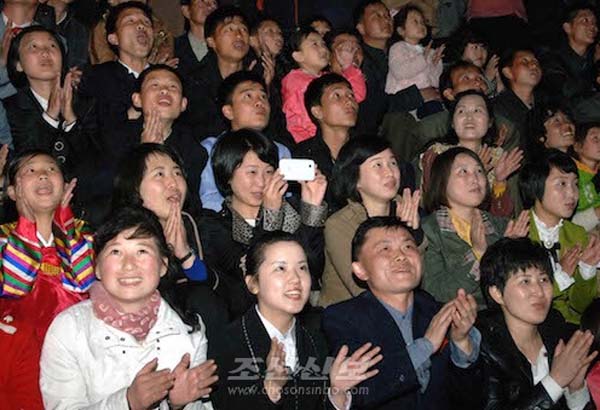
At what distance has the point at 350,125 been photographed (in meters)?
5.03

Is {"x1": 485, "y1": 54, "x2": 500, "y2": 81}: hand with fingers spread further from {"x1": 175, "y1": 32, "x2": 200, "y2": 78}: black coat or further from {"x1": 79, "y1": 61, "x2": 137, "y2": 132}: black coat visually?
{"x1": 79, "y1": 61, "x2": 137, "y2": 132}: black coat

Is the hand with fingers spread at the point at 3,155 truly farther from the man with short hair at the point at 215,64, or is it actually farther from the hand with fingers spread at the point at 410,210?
the hand with fingers spread at the point at 410,210

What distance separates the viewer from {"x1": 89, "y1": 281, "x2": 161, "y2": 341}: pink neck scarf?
2869 mm

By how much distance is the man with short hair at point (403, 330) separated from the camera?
3146mm

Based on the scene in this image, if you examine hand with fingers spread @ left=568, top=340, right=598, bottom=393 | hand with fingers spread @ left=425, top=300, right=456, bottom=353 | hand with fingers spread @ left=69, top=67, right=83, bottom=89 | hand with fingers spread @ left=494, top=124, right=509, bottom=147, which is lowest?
hand with fingers spread @ left=568, top=340, right=598, bottom=393

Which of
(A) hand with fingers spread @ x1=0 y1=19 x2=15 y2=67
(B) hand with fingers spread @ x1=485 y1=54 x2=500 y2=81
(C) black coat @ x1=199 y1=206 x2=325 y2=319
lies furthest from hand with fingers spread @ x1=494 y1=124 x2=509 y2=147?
(A) hand with fingers spread @ x1=0 y1=19 x2=15 y2=67

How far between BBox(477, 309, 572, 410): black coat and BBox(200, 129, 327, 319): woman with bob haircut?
2.91ft

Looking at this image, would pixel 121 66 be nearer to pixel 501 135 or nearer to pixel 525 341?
pixel 501 135

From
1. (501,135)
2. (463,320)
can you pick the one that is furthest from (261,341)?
(501,135)

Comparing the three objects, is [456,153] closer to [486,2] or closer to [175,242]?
[175,242]

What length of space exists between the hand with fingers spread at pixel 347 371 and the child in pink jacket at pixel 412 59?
3727 mm

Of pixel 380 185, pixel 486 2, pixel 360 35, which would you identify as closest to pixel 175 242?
pixel 380 185

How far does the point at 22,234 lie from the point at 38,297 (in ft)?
0.97

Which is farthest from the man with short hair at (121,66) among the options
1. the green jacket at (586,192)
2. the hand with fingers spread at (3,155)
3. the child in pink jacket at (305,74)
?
the green jacket at (586,192)
